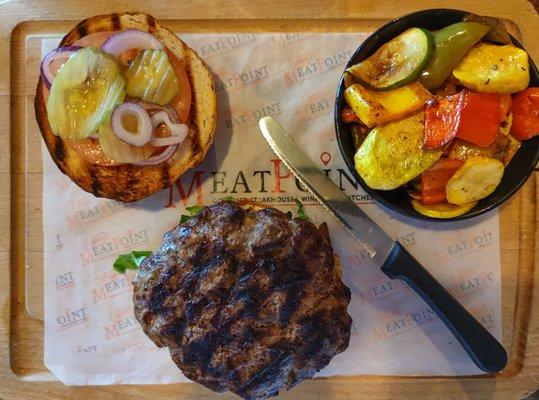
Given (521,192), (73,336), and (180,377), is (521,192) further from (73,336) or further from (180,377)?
(73,336)

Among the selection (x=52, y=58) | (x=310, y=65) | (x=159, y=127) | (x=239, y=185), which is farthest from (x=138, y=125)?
(x=310, y=65)

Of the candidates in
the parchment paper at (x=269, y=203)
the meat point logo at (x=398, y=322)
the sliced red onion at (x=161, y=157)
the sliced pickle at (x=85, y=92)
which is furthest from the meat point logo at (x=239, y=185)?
the meat point logo at (x=398, y=322)

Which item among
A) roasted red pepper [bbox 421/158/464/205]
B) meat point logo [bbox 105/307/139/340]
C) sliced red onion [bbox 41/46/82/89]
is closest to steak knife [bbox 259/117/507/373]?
roasted red pepper [bbox 421/158/464/205]

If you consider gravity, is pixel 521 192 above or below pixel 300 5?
below

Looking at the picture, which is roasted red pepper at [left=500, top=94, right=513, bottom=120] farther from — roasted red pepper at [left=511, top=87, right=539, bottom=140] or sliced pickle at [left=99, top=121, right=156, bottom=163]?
sliced pickle at [left=99, top=121, right=156, bottom=163]

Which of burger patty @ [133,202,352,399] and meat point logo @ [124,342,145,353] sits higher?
burger patty @ [133,202,352,399]

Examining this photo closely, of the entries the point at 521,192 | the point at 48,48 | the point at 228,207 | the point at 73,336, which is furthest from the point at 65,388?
the point at 521,192
